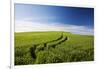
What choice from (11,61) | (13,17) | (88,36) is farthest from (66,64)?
(13,17)

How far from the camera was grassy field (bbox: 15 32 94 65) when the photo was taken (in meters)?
2.06

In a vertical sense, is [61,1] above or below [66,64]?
above

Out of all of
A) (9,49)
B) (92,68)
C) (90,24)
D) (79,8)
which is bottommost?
(92,68)

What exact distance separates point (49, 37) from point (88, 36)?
20.2 inches

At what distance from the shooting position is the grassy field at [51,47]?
6.77ft

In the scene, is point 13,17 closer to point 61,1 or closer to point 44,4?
point 44,4

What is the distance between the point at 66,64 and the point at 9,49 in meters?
0.70

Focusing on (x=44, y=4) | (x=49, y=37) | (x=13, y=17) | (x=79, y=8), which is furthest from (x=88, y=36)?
(x=13, y=17)

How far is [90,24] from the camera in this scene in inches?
91.6

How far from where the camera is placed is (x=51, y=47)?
7.12ft

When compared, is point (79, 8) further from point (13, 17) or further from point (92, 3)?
point (13, 17)

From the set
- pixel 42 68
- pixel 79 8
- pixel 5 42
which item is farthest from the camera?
pixel 79 8

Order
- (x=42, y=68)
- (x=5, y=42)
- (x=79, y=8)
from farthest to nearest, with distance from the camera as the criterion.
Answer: (x=79, y=8)
(x=42, y=68)
(x=5, y=42)

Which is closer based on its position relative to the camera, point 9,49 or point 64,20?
point 9,49
